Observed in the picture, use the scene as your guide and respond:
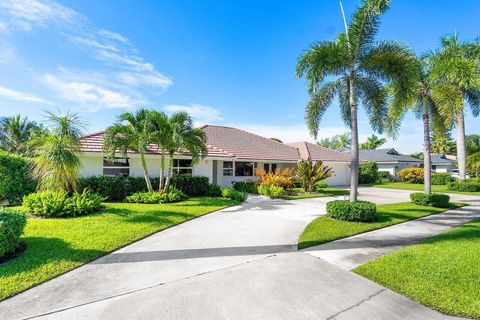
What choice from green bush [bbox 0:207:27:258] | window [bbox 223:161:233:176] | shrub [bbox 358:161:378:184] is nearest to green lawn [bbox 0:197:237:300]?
green bush [bbox 0:207:27:258]

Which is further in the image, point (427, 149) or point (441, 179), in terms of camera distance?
point (441, 179)

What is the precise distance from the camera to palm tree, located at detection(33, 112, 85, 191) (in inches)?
401

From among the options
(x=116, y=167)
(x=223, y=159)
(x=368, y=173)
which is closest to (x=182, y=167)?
(x=223, y=159)

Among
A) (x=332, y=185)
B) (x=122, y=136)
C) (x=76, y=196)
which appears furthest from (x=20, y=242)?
(x=332, y=185)

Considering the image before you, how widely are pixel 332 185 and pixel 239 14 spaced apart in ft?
67.5

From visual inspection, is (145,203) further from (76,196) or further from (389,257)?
(389,257)

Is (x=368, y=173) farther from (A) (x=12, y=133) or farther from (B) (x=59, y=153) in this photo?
(A) (x=12, y=133)

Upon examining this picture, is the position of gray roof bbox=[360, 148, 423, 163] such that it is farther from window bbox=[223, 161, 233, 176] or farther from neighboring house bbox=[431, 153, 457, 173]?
window bbox=[223, 161, 233, 176]

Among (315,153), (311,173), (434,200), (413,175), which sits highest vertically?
(315,153)

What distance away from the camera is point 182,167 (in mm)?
18031

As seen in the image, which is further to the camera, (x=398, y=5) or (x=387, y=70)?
(x=387, y=70)

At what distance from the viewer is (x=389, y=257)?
6113 millimetres

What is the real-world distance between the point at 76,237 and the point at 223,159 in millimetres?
12587

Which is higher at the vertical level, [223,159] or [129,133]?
[129,133]
